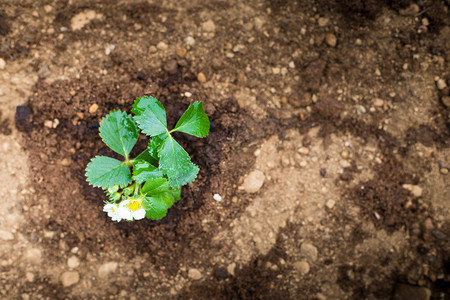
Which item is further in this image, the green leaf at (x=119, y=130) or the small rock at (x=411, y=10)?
the small rock at (x=411, y=10)

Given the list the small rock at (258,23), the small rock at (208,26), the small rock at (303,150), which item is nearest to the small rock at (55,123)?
the small rock at (208,26)

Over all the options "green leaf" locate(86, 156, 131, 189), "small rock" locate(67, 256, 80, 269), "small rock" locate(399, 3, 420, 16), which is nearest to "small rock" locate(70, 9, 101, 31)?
"green leaf" locate(86, 156, 131, 189)

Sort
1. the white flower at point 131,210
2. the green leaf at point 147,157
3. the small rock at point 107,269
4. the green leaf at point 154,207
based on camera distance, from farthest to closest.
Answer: the small rock at point 107,269
the green leaf at point 147,157
the green leaf at point 154,207
the white flower at point 131,210

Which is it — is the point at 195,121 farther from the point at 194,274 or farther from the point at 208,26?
the point at 194,274

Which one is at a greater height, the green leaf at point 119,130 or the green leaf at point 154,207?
the green leaf at point 119,130

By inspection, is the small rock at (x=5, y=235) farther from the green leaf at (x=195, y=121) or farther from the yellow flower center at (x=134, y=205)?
the green leaf at (x=195, y=121)

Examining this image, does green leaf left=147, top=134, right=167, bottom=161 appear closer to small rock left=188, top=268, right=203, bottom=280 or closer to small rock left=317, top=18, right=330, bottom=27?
small rock left=188, top=268, right=203, bottom=280

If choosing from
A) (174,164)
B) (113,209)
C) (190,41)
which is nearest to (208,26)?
(190,41)
